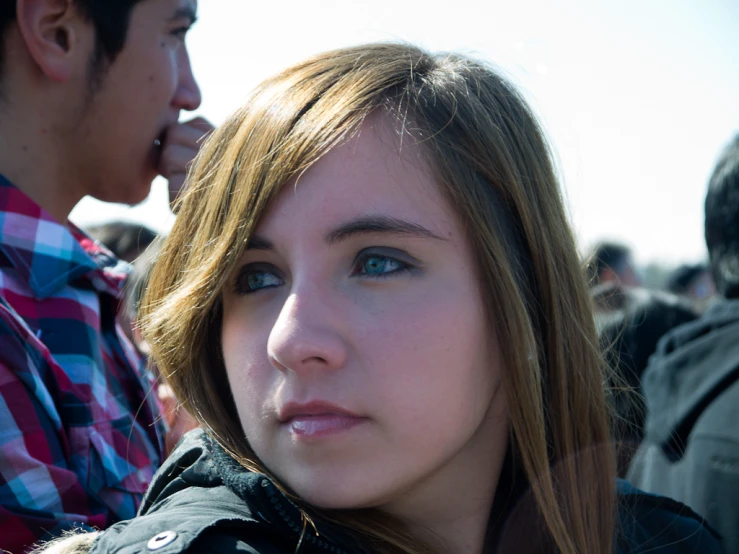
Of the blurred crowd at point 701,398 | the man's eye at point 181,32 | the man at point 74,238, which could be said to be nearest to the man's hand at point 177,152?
the man at point 74,238

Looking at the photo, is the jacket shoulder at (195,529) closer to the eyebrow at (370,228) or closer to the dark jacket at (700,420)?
the eyebrow at (370,228)

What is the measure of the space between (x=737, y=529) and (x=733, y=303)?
822 millimetres

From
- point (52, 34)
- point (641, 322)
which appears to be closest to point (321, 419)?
point (52, 34)

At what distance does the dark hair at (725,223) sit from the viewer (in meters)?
2.81

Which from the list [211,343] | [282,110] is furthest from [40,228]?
[282,110]

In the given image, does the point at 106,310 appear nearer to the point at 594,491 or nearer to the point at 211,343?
the point at 211,343

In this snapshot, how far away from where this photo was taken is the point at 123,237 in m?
4.62

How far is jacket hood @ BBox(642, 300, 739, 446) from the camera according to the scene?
8.45ft

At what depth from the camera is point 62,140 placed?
2.16m

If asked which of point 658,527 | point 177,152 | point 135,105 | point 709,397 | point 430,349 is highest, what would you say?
point 135,105

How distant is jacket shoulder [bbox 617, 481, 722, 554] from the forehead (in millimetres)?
914

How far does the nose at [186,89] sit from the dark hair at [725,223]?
1.92 m

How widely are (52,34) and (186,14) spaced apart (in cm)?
43

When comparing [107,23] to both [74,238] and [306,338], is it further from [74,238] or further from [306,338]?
[306,338]
